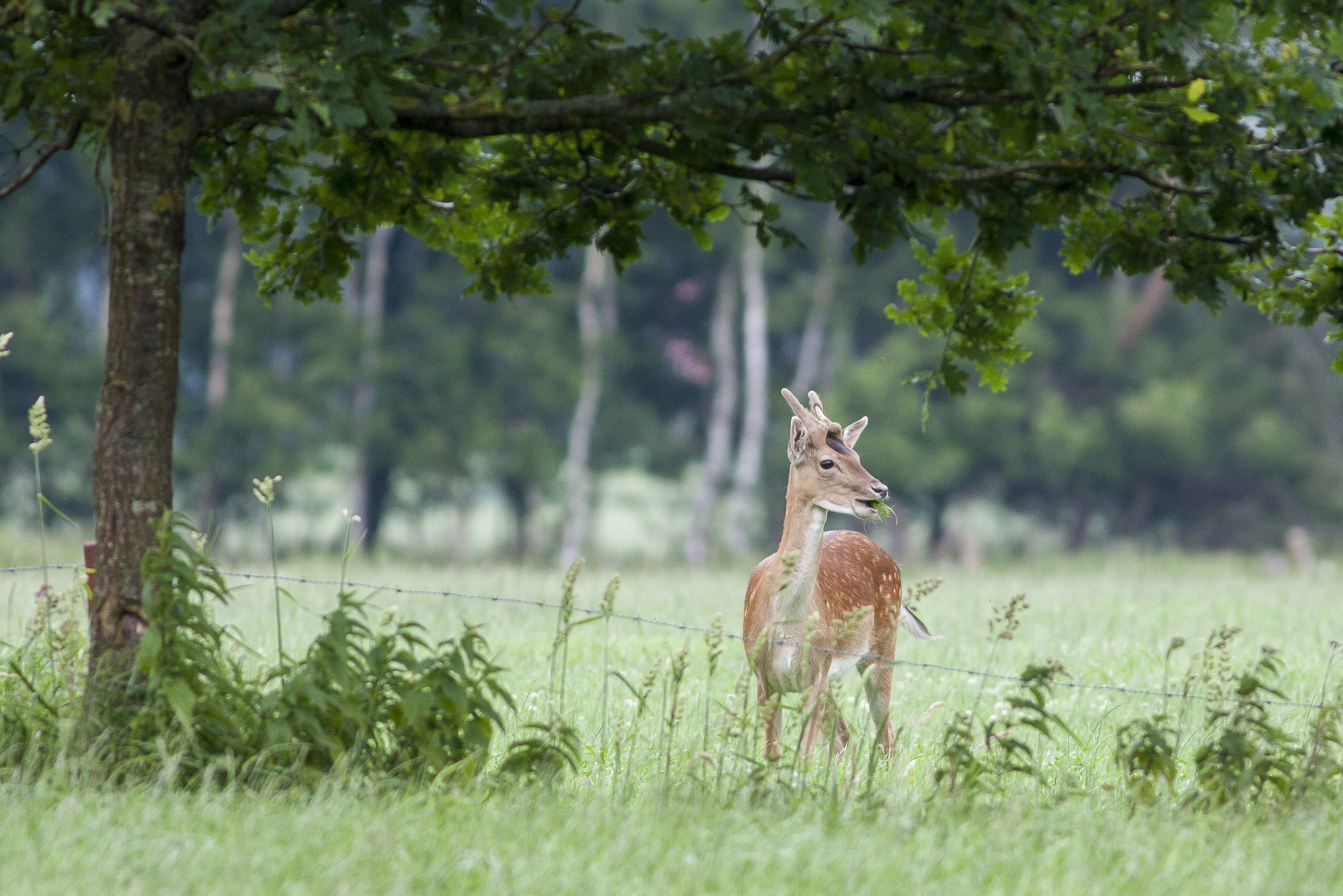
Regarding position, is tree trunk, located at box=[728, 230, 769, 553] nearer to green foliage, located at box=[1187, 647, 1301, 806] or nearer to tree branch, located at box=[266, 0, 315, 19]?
green foliage, located at box=[1187, 647, 1301, 806]

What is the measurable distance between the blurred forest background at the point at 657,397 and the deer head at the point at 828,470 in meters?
20.8

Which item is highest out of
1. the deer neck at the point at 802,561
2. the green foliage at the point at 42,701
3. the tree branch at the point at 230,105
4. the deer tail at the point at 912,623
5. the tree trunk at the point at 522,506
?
the tree branch at the point at 230,105

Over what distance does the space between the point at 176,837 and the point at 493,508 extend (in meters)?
42.1

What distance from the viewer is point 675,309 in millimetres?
34344

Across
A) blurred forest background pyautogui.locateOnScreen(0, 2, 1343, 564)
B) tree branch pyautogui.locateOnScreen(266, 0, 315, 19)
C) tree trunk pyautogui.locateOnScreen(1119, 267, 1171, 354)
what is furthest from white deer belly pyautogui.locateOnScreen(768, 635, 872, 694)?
A: tree trunk pyautogui.locateOnScreen(1119, 267, 1171, 354)

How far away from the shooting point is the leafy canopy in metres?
4.85

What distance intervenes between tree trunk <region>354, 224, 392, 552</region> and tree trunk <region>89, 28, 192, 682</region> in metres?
21.3

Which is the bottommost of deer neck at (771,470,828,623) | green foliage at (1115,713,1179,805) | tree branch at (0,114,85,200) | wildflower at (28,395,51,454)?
green foliage at (1115,713,1179,805)

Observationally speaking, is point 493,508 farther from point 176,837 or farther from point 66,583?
point 176,837

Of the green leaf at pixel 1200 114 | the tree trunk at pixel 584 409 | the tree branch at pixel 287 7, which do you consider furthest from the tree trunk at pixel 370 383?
the green leaf at pixel 1200 114

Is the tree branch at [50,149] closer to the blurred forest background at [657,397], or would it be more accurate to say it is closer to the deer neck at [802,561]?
the deer neck at [802,561]

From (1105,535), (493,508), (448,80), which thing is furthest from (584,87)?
(493,508)

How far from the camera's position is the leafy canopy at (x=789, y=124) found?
15.9ft

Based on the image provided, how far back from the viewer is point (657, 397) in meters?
34.4
